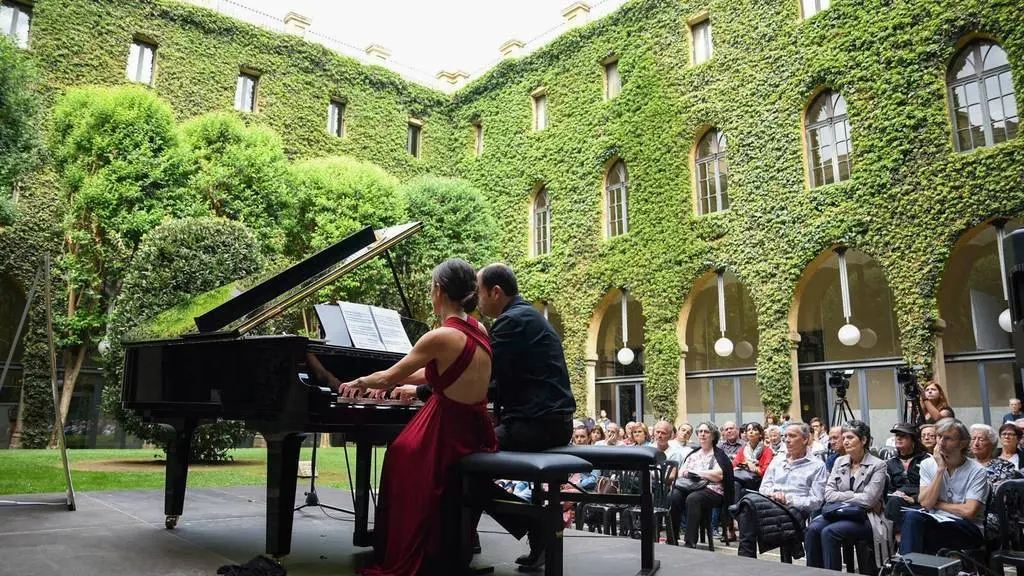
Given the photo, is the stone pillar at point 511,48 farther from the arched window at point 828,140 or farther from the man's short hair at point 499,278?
the man's short hair at point 499,278

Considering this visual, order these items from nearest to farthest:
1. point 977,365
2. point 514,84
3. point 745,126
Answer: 1. point 977,365
2. point 745,126
3. point 514,84

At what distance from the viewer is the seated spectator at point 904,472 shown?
481cm

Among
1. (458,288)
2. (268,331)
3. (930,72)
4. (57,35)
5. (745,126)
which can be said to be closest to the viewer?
(458,288)

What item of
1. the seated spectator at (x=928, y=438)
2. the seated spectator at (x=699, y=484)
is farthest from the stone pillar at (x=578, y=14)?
the seated spectator at (x=928, y=438)

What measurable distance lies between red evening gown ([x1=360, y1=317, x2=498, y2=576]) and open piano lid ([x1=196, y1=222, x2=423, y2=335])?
1137 millimetres

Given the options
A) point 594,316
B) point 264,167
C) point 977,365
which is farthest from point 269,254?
point 977,365

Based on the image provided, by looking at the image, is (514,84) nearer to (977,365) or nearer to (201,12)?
(201,12)

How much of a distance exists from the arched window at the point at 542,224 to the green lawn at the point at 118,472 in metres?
10.2

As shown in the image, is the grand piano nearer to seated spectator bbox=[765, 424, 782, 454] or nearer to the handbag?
the handbag

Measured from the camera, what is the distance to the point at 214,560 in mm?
3711

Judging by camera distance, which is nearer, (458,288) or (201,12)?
(458,288)

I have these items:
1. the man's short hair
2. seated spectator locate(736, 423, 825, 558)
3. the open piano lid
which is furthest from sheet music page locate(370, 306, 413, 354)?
seated spectator locate(736, 423, 825, 558)

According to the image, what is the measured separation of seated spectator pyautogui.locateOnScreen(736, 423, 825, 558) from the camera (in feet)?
18.1

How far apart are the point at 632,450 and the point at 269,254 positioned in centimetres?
1600
